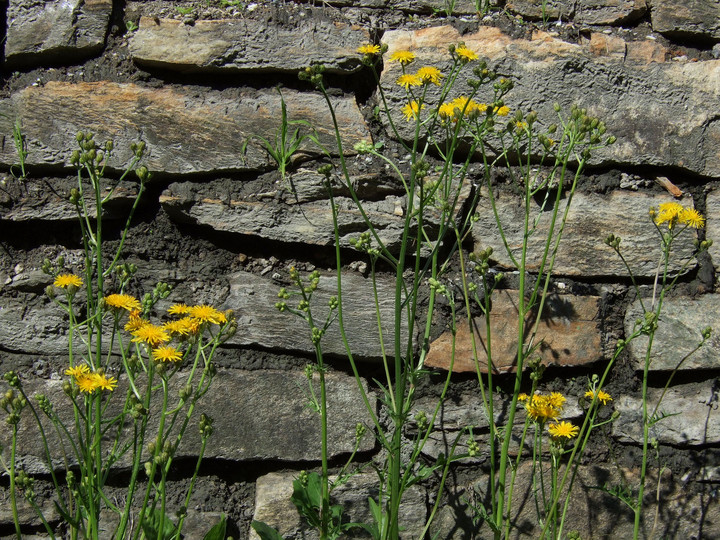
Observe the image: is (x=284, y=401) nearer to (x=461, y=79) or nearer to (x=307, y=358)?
(x=307, y=358)

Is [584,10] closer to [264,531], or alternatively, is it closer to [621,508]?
[621,508]

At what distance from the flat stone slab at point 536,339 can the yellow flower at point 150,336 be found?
86cm

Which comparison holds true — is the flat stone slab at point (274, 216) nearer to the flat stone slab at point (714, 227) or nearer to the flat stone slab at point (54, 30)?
the flat stone slab at point (54, 30)

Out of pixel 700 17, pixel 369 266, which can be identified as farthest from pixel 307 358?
pixel 700 17

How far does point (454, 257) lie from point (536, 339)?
0.36 metres

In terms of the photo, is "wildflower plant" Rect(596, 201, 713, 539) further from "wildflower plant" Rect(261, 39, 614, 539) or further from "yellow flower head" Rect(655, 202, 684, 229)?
"wildflower plant" Rect(261, 39, 614, 539)

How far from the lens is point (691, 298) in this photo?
2.17 metres

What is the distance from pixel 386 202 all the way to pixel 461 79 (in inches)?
19.2

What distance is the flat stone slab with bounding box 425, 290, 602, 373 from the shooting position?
211 centimetres

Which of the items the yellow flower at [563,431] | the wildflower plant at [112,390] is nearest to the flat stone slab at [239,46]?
the wildflower plant at [112,390]

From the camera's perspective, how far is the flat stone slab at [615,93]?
7.27 ft

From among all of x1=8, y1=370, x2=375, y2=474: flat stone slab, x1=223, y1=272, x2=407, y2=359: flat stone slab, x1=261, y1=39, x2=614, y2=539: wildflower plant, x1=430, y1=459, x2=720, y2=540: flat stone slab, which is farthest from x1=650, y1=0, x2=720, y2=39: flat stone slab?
x1=8, y1=370, x2=375, y2=474: flat stone slab

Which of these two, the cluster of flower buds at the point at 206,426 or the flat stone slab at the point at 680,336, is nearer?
the cluster of flower buds at the point at 206,426

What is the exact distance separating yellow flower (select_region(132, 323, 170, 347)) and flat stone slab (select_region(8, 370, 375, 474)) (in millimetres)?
497
